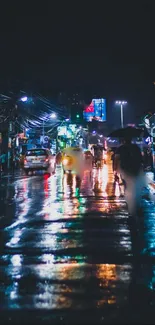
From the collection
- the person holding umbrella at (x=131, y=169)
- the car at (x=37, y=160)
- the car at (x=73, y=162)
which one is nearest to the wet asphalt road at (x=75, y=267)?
the person holding umbrella at (x=131, y=169)

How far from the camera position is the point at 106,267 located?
651 cm

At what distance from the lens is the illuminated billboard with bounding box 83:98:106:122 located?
95.9 m

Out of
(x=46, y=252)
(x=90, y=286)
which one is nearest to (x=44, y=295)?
(x=90, y=286)

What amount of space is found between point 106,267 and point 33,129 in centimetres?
5171

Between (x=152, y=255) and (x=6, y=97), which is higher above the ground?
(x=6, y=97)

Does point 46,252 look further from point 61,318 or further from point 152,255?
point 61,318

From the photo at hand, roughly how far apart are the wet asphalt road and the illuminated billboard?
8425 cm

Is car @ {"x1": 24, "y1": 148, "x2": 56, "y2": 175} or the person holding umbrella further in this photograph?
car @ {"x1": 24, "y1": 148, "x2": 56, "y2": 175}

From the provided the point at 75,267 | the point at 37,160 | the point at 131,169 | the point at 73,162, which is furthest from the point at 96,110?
the point at 75,267

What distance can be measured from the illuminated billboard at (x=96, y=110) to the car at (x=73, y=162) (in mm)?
62655

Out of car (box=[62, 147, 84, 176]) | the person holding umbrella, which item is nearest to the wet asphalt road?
the person holding umbrella

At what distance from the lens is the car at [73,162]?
102 ft

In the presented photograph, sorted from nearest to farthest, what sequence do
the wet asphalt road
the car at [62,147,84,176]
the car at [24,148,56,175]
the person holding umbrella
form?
1. the wet asphalt road
2. the person holding umbrella
3. the car at [62,147,84,176]
4. the car at [24,148,56,175]

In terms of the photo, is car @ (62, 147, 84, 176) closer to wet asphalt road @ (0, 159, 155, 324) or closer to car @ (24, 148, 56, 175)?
car @ (24, 148, 56, 175)
